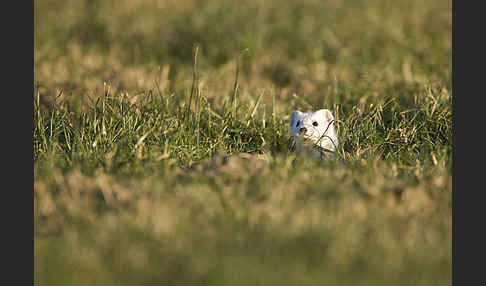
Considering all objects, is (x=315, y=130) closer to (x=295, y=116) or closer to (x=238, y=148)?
(x=295, y=116)

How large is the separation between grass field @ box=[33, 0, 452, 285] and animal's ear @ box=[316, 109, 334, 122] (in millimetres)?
188

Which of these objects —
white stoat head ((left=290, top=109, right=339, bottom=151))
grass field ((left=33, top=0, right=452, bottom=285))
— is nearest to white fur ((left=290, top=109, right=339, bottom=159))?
white stoat head ((left=290, top=109, right=339, bottom=151))

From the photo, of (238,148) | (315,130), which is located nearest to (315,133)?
(315,130)

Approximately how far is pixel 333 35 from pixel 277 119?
2.81 m

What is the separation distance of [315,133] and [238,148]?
0.67m

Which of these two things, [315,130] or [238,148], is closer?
[315,130]

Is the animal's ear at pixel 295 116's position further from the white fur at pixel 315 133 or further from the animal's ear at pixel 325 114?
the animal's ear at pixel 325 114

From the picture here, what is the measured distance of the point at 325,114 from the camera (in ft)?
15.7

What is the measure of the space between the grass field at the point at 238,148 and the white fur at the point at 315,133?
6.2 inches

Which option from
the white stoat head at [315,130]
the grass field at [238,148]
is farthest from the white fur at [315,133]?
the grass field at [238,148]

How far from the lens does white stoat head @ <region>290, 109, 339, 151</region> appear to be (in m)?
4.66

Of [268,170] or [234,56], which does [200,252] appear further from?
[234,56]

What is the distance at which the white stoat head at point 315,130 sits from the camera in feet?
15.3

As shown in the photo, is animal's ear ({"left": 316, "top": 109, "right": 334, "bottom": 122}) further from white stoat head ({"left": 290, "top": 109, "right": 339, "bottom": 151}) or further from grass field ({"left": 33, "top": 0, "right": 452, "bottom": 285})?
grass field ({"left": 33, "top": 0, "right": 452, "bottom": 285})
